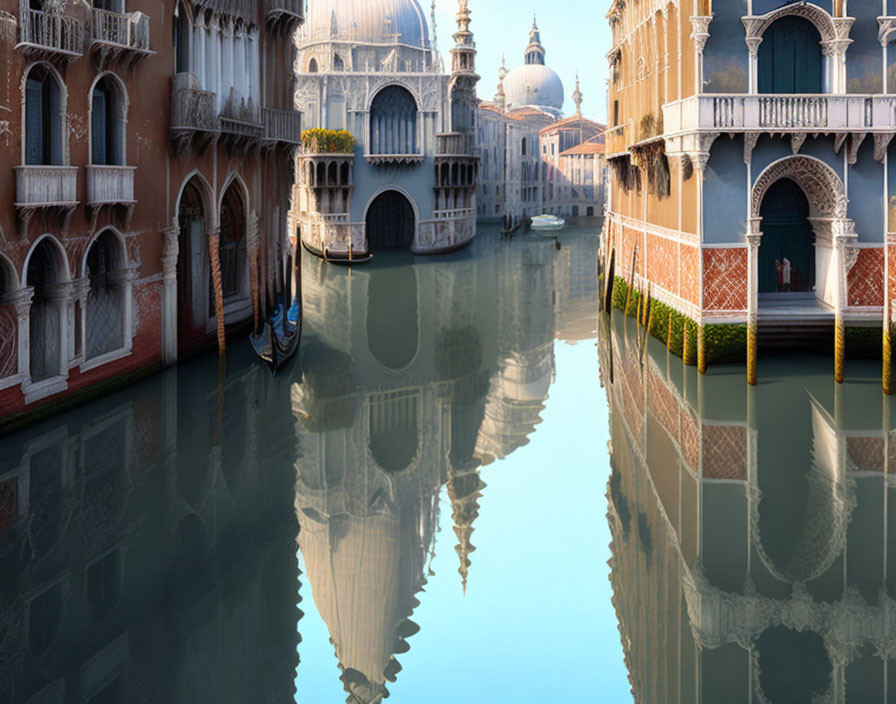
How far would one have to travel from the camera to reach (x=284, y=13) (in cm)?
1955

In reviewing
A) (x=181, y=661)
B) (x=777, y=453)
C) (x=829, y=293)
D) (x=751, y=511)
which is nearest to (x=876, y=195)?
(x=829, y=293)

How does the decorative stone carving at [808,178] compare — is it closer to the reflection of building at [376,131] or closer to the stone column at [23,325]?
the stone column at [23,325]

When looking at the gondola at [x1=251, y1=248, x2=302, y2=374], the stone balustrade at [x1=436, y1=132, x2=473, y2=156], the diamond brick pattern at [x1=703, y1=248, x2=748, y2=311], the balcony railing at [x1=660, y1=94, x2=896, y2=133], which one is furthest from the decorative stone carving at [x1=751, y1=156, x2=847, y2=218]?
the stone balustrade at [x1=436, y1=132, x2=473, y2=156]

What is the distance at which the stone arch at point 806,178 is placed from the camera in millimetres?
14672

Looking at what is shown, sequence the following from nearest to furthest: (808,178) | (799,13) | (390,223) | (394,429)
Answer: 1. (394,429)
2. (799,13)
3. (808,178)
4. (390,223)

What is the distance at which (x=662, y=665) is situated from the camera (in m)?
6.44

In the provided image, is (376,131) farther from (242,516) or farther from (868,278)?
(242,516)

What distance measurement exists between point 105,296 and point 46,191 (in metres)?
2.39

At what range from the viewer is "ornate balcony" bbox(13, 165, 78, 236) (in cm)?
1078

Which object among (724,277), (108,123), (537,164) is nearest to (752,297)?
(724,277)

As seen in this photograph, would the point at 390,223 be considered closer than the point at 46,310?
No

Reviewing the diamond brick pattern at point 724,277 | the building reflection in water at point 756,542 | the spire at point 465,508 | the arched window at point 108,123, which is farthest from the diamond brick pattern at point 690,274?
the arched window at point 108,123

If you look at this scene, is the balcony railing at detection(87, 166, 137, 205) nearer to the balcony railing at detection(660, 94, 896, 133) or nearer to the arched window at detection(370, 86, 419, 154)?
the balcony railing at detection(660, 94, 896, 133)

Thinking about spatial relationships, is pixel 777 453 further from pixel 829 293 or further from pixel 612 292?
pixel 612 292
